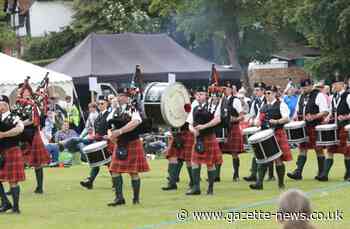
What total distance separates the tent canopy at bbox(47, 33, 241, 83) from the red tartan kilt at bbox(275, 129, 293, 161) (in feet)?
37.7

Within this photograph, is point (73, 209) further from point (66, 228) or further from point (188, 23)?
point (188, 23)

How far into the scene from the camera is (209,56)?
42750 millimetres

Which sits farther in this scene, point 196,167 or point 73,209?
point 196,167

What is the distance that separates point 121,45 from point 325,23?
18.4ft

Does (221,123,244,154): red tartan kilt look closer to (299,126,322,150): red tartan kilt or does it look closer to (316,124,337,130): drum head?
(299,126,322,150): red tartan kilt

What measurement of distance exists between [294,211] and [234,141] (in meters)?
9.11

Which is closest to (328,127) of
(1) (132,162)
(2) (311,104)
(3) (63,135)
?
(2) (311,104)

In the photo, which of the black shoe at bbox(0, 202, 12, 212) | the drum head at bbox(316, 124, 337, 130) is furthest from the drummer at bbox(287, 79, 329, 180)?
the black shoe at bbox(0, 202, 12, 212)

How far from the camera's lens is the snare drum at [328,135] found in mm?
12867

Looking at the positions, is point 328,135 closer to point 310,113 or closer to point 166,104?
point 310,113

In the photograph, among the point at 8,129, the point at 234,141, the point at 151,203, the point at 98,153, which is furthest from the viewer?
the point at 234,141

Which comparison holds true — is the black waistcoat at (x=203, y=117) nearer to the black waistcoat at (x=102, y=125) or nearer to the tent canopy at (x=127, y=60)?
the black waistcoat at (x=102, y=125)

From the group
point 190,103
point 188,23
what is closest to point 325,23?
point 188,23

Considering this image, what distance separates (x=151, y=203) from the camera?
11258mm
